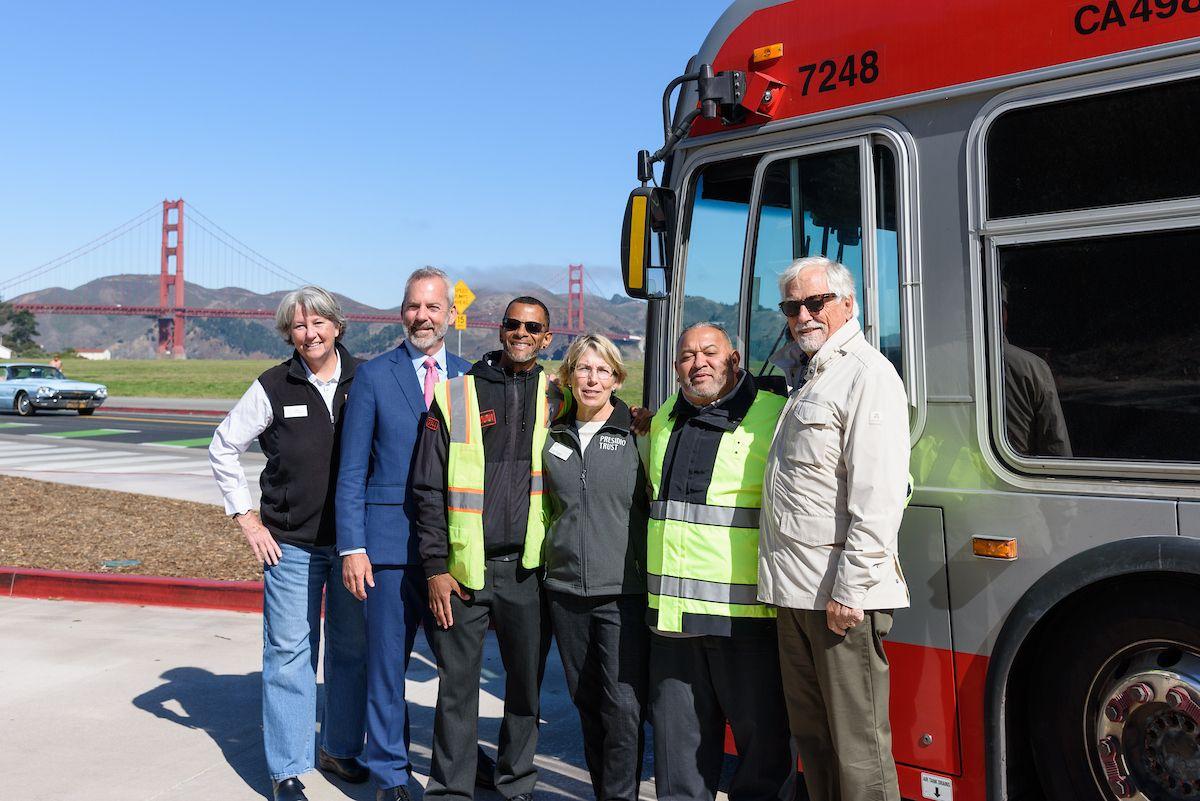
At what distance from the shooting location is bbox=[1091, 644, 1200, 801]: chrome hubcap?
287 cm

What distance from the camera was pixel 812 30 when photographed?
12.0ft

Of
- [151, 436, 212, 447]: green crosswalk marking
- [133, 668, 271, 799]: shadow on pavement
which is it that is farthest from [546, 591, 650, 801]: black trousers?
[151, 436, 212, 447]: green crosswalk marking

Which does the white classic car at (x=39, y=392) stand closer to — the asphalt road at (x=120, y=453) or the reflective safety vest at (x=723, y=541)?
the asphalt road at (x=120, y=453)

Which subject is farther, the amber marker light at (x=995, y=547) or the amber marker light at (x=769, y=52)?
the amber marker light at (x=769, y=52)

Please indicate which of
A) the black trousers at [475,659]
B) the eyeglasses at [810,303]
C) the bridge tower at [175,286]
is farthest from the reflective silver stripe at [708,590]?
the bridge tower at [175,286]

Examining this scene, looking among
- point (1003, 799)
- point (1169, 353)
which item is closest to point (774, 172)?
point (1169, 353)

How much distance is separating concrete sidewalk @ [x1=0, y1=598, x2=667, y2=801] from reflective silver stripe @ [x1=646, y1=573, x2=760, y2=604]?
1.27m

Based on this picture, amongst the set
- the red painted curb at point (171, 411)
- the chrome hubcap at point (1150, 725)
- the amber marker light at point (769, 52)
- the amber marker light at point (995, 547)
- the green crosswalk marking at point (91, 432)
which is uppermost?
the amber marker light at point (769, 52)

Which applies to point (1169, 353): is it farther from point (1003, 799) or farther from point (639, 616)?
point (639, 616)

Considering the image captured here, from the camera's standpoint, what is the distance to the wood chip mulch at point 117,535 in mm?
8359

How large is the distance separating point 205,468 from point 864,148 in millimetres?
13329

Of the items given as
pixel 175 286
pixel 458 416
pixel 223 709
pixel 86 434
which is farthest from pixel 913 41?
pixel 175 286

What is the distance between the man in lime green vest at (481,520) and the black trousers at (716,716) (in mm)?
540

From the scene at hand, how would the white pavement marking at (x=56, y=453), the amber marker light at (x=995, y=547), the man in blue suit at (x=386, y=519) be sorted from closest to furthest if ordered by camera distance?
the amber marker light at (x=995, y=547) → the man in blue suit at (x=386, y=519) → the white pavement marking at (x=56, y=453)
